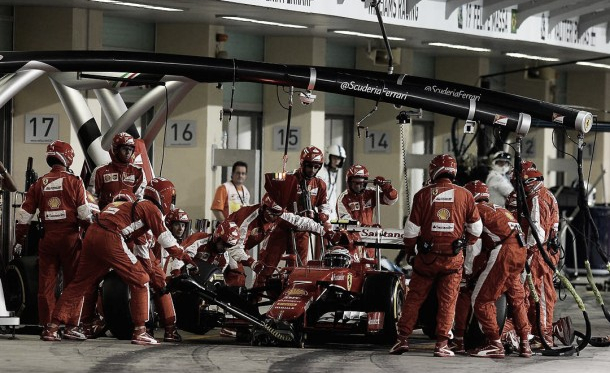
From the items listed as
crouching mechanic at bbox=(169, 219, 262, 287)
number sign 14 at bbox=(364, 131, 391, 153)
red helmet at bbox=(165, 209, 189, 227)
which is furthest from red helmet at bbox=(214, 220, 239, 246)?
number sign 14 at bbox=(364, 131, 391, 153)

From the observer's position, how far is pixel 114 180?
17266mm

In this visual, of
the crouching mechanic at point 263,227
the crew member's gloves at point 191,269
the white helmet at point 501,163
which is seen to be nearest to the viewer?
the crew member's gloves at point 191,269

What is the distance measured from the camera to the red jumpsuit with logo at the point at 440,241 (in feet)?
49.8

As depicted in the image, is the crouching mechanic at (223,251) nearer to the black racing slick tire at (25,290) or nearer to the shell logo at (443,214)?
the black racing slick tire at (25,290)

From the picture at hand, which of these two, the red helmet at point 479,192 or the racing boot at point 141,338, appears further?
the red helmet at point 479,192

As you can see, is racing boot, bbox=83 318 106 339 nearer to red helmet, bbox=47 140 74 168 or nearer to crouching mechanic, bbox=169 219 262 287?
crouching mechanic, bbox=169 219 262 287

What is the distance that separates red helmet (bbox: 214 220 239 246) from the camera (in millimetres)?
16719

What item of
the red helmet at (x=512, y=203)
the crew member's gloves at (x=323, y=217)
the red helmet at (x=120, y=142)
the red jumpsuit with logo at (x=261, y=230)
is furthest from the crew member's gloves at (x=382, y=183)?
the red helmet at (x=120, y=142)

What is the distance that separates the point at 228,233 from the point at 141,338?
1.79 metres

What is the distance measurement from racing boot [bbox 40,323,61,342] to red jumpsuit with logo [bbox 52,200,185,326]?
0.07m

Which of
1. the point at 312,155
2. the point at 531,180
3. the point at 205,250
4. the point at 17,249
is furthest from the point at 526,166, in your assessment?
the point at 17,249

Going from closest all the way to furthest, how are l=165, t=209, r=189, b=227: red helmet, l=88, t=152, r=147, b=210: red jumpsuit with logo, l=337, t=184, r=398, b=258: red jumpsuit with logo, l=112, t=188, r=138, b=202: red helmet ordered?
l=112, t=188, r=138, b=202: red helmet, l=165, t=209, r=189, b=227: red helmet, l=88, t=152, r=147, b=210: red jumpsuit with logo, l=337, t=184, r=398, b=258: red jumpsuit with logo

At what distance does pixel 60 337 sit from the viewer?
52.0 feet

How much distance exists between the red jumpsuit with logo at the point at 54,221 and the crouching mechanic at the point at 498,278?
13.4 feet
